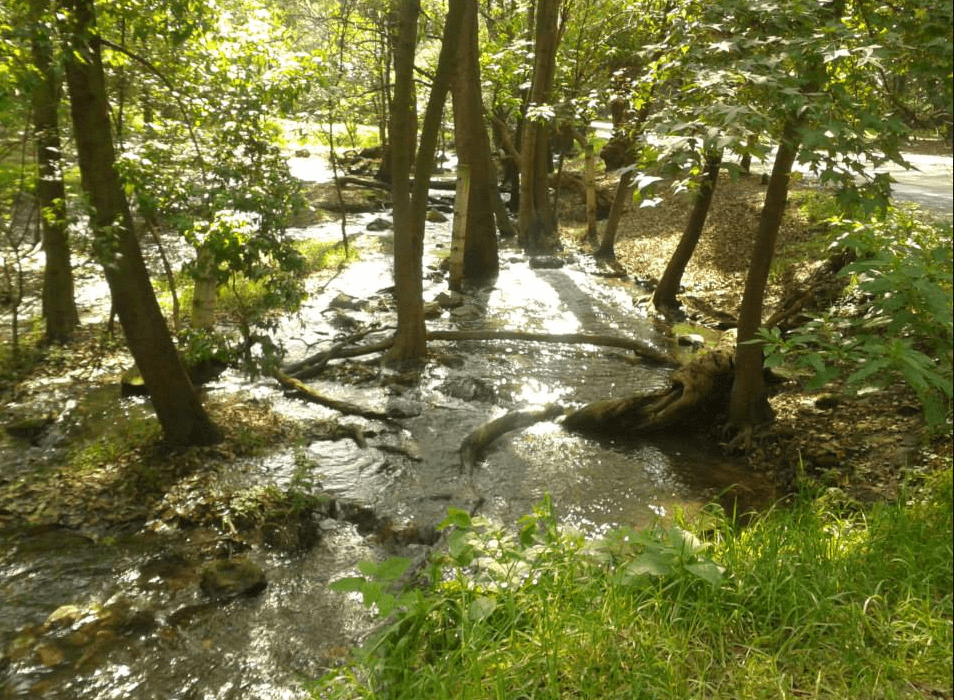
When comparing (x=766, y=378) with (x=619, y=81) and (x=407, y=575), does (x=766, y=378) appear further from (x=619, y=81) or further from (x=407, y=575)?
(x=619, y=81)

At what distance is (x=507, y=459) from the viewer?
7.82 metres

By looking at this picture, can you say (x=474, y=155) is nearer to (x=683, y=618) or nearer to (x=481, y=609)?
(x=481, y=609)

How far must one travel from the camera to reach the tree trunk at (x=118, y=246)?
236 inches

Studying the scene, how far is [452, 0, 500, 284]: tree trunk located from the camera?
44.2 ft

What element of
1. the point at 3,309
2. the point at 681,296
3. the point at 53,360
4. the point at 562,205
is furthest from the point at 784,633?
the point at 562,205

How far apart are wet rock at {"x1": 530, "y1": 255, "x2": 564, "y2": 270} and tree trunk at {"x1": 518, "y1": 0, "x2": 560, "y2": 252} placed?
0.68m

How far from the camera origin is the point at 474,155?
46.1ft

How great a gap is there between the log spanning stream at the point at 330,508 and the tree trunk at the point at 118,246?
0.82m

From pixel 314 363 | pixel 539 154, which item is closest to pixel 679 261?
pixel 539 154

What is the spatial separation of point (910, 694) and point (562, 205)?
20.0 meters

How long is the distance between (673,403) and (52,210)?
6875 millimetres

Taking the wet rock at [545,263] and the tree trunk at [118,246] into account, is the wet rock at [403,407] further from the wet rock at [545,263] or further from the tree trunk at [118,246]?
the wet rock at [545,263]

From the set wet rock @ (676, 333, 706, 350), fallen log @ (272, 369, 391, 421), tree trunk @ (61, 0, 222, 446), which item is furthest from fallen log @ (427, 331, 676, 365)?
tree trunk @ (61, 0, 222, 446)

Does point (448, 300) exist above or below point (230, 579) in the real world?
above
